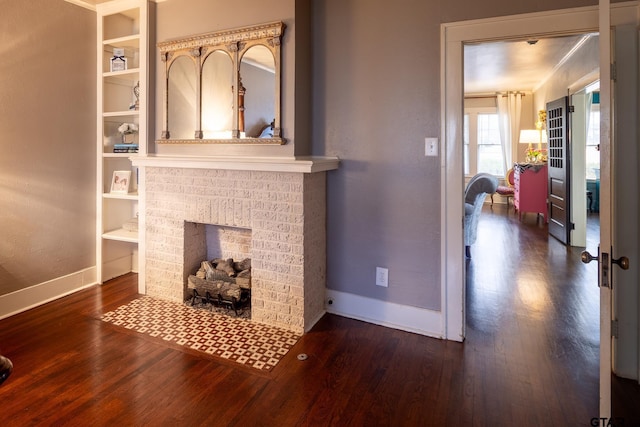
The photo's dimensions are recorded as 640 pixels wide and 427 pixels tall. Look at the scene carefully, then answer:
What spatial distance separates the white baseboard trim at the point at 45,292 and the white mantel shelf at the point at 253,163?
4.27 feet

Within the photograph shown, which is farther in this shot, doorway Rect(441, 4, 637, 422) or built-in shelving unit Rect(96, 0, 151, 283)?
built-in shelving unit Rect(96, 0, 151, 283)

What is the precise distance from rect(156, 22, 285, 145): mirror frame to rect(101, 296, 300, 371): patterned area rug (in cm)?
137

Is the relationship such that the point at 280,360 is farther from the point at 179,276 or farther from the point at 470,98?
the point at 470,98

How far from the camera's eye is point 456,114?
254 centimetres

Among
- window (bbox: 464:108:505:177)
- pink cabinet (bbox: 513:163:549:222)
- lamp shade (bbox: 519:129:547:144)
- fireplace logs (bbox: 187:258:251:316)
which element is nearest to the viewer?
fireplace logs (bbox: 187:258:251:316)

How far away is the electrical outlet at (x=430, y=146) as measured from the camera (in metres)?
2.61

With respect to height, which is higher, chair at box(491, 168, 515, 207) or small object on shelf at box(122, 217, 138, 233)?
chair at box(491, 168, 515, 207)

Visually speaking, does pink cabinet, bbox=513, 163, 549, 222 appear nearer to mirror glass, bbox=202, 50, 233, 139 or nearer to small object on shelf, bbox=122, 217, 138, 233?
mirror glass, bbox=202, 50, 233, 139

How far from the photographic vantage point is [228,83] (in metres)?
3.04

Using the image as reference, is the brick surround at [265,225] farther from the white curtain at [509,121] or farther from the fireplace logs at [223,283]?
the white curtain at [509,121]

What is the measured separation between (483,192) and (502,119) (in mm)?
5254

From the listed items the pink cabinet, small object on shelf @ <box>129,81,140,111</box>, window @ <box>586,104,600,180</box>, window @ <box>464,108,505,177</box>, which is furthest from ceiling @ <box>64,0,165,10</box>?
window @ <box>586,104,600,180</box>

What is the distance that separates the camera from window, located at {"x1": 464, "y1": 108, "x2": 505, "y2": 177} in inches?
356

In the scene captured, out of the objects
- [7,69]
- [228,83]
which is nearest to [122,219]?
[7,69]
